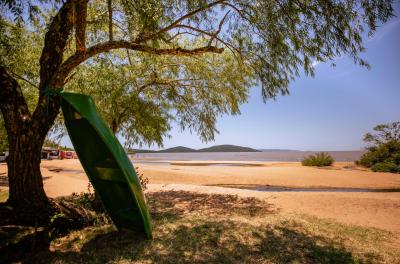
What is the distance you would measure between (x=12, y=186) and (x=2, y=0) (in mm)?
3151

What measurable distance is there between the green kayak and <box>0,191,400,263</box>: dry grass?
422 mm

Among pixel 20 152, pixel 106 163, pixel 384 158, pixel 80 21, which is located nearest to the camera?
pixel 20 152

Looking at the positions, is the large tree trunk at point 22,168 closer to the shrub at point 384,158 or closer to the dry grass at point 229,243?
the dry grass at point 229,243

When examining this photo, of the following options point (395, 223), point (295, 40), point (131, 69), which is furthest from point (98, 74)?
point (395, 223)

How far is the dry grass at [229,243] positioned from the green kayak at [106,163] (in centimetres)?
42

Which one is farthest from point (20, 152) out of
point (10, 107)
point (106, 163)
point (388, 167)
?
point (388, 167)

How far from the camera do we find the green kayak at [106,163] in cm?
475

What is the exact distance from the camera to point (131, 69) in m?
8.37

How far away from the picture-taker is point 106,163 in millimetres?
5445

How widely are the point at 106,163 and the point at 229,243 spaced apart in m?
2.72

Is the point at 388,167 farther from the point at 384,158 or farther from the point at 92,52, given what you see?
the point at 92,52

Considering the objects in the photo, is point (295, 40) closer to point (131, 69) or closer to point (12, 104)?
point (131, 69)

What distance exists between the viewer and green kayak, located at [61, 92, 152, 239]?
15.6 feet

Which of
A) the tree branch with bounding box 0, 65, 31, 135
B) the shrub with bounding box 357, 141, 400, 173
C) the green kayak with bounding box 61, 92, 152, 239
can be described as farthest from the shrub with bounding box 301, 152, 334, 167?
the tree branch with bounding box 0, 65, 31, 135
